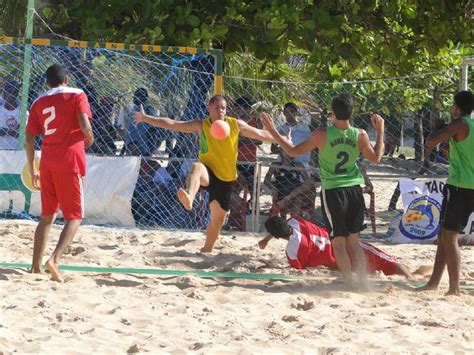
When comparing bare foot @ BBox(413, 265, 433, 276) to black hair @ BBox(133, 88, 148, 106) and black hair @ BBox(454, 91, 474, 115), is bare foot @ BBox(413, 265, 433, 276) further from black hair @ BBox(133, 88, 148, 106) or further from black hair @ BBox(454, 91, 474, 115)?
black hair @ BBox(133, 88, 148, 106)

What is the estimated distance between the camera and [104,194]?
1104 centimetres

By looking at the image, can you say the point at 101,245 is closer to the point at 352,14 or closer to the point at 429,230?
the point at 429,230

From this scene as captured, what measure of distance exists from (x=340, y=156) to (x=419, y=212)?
3.74 m

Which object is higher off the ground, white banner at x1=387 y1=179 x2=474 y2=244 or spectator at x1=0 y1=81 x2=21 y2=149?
spectator at x1=0 y1=81 x2=21 y2=149

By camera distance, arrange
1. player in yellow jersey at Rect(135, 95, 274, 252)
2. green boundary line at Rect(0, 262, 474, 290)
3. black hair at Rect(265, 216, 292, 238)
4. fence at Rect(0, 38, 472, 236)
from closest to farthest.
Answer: green boundary line at Rect(0, 262, 474, 290) < black hair at Rect(265, 216, 292, 238) < player in yellow jersey at Rect(135, 95, 274, 252) < fence at Rect(0, 38, 472, 236)

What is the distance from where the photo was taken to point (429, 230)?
10883mm

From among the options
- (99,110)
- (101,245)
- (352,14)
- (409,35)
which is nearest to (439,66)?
(409,35)

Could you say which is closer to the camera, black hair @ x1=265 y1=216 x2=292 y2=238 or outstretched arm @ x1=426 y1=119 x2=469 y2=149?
outstretched arm @ x1=426 y1=119 x2=469 y2=149

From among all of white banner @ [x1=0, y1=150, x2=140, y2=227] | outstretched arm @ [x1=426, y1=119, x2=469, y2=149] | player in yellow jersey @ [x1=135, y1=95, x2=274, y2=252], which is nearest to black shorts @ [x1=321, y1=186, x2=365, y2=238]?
outstretched arm @ [x1=426, y1=119, x2=469, y2=149]

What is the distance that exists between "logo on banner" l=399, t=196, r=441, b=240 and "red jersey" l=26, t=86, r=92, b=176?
481 cm

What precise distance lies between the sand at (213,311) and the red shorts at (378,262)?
0.13 meters

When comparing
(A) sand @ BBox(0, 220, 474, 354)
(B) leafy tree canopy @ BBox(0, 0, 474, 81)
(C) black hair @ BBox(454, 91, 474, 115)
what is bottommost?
(A) sand @ BBox(0, 220, 474, 354)

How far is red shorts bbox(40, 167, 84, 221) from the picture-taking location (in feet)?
24.2

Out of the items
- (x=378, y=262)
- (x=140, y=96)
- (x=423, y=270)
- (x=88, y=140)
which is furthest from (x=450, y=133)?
(x=140, y=96)
